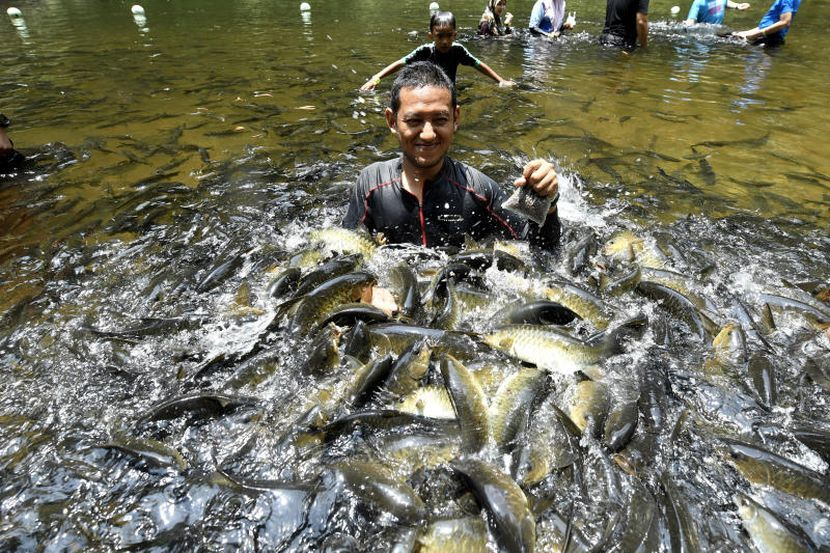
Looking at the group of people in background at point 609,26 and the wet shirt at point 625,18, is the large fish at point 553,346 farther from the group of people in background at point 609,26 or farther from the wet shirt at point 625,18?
the wet shirt at point 625,18

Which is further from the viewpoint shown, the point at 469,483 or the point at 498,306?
the point at 498,306

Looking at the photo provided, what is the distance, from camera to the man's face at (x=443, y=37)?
24.7 ft

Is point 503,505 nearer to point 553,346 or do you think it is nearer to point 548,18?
point 553,346

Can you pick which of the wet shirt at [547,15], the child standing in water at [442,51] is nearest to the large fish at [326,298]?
the child standing in water at [442,51]

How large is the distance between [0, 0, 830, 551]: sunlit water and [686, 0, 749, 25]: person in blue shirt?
2599 mm

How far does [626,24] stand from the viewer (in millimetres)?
12820

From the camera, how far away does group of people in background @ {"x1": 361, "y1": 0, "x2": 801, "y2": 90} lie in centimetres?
790

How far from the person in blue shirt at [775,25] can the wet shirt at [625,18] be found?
3597 mm

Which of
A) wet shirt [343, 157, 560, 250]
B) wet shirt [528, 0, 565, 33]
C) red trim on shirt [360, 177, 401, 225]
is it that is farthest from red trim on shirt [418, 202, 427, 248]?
wet shirt [528, 0, 565, 33]

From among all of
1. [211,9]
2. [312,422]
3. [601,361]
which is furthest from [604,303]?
[211,9]

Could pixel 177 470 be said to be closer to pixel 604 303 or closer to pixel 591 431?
pixel 591 431

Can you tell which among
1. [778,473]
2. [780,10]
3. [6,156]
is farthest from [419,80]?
[780,10]

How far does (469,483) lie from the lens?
205 cm

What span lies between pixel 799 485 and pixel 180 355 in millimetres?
3538
